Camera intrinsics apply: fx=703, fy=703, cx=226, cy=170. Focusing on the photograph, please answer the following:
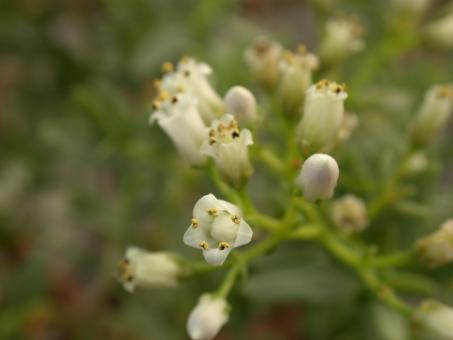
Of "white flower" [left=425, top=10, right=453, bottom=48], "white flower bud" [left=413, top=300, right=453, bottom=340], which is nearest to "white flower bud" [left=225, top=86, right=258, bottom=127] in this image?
"white flower bud" [left=413, top=300, right=453, bottom=340]

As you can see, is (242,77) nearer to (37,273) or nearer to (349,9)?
(349,9)

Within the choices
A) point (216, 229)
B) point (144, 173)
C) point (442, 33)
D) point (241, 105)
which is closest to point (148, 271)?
point (216, 229)

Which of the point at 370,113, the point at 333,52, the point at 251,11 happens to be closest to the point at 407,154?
the point at 333,52

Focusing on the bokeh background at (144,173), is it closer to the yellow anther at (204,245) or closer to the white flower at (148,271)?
the white flower at (148,271)

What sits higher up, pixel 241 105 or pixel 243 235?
pixel 241 105

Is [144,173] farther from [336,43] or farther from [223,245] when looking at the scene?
[223,245]

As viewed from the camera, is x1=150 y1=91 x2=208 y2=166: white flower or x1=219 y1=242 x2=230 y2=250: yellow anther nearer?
x1=219 y1=242 x2=230 y2=250: yellow anther

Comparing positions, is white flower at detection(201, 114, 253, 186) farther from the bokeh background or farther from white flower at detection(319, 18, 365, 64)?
white flower at detection(319, 18, 365, 64)
